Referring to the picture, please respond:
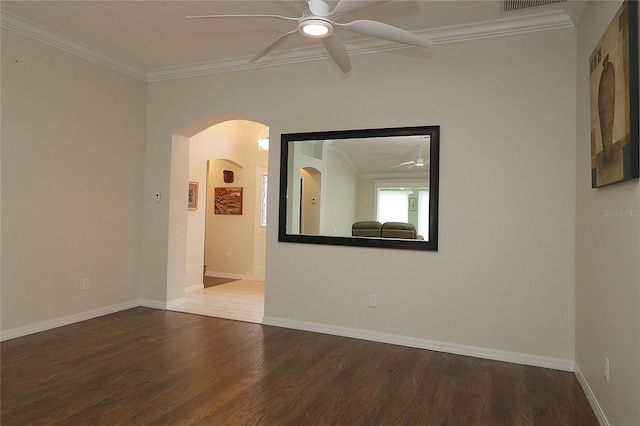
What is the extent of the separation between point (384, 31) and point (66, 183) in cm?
357

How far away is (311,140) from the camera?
4277 mm

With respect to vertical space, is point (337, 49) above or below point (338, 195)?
above

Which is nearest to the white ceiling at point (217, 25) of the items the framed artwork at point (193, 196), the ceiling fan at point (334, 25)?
the ceiling fan at point (334, 25)

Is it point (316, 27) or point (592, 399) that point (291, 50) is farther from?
point (592, 399)

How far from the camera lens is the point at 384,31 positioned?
266 cm

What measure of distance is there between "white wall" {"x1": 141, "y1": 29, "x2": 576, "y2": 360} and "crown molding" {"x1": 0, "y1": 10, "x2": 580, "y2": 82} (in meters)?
0.08

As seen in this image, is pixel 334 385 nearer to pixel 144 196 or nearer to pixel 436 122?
pixel 436 122

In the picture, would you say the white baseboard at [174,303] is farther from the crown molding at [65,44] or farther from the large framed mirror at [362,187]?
the crown molding at [65,44]

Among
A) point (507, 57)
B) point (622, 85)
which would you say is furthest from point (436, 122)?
point (622, 85)

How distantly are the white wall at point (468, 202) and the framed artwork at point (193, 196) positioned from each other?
2.24m

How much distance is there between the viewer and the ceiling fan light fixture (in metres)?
2.45

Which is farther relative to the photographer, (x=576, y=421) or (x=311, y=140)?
(x=311, y=140)

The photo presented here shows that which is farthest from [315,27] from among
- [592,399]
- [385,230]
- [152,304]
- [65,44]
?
[152,304]

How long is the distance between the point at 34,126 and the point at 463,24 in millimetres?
4124
